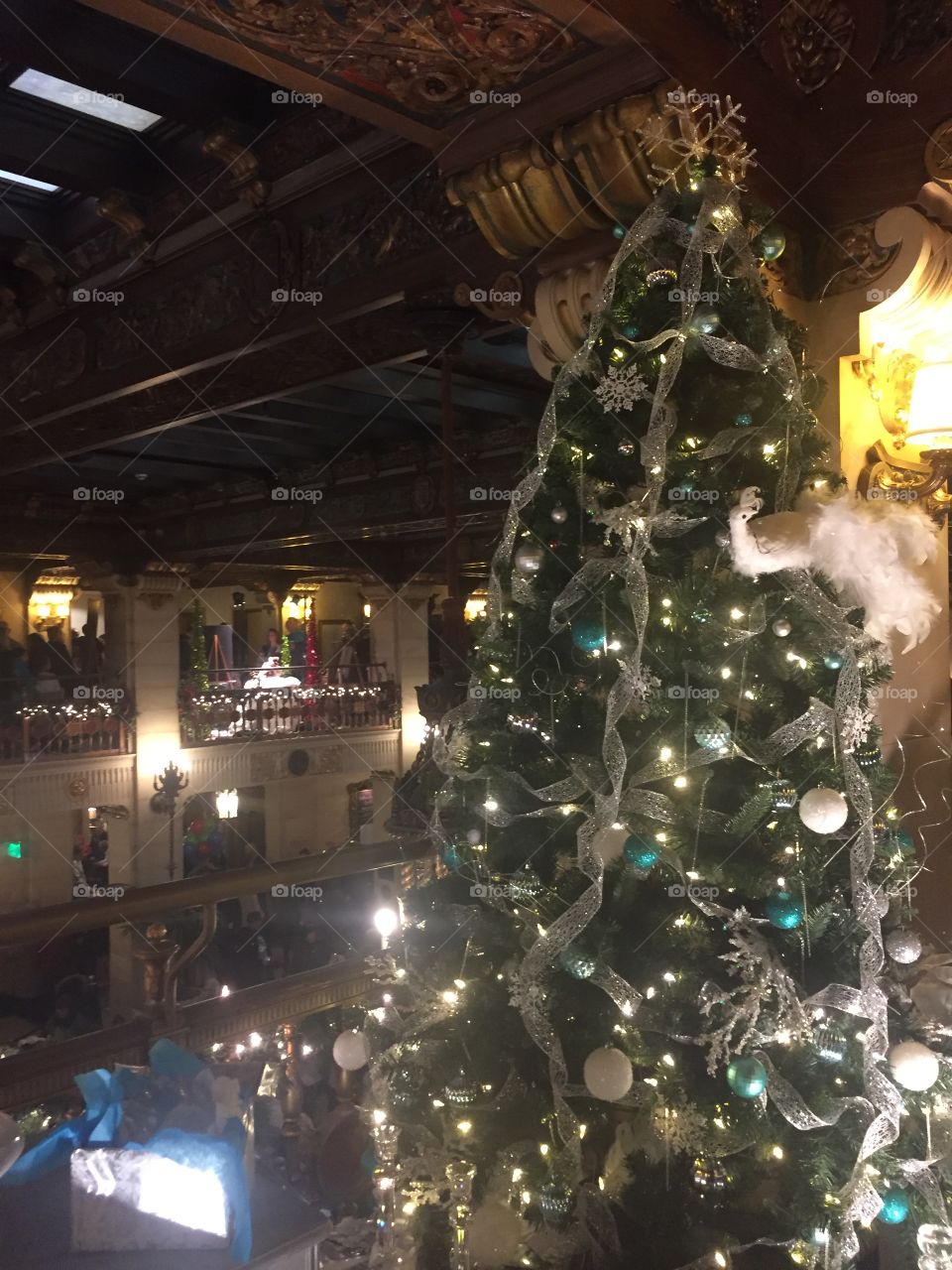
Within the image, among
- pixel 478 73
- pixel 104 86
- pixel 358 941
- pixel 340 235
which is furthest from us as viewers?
pixel 358 941

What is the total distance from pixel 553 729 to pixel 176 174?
2.76 metres

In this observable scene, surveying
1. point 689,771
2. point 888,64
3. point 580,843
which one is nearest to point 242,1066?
point 580,843

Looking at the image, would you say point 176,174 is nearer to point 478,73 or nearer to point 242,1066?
point 478,73

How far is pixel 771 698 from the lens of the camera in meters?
1.80

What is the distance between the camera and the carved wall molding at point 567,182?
2119 mm

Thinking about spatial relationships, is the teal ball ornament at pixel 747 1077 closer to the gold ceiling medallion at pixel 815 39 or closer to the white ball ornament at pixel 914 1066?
the white ball ornament at pixel 914 1066
